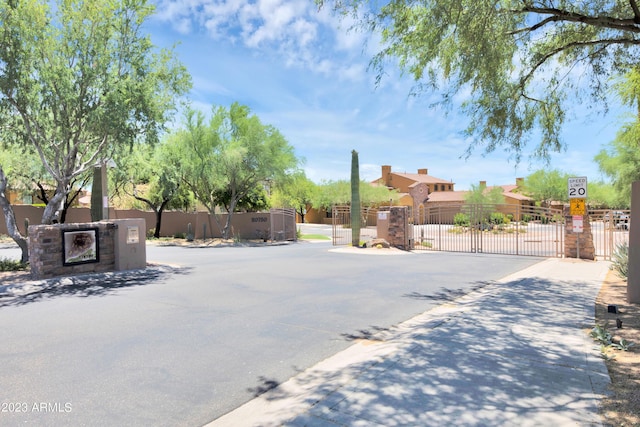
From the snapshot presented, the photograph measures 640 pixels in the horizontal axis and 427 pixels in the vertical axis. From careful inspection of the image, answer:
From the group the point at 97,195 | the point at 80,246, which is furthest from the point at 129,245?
the point at 97,195

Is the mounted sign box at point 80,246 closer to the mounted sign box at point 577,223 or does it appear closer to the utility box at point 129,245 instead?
the utility box at point 129,245

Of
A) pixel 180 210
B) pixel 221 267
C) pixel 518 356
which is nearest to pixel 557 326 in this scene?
pixel 518 356

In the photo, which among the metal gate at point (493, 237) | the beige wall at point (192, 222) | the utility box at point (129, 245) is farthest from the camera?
the beige wall at point (192, 222)

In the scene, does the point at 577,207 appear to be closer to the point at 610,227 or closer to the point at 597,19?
the point at 610,227

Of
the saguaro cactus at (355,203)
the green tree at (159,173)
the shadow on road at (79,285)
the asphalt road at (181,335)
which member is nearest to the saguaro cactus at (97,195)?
the green tree at (159,173)

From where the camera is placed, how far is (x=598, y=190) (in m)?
70.6

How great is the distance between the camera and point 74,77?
42.5ft

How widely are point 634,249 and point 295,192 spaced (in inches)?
980

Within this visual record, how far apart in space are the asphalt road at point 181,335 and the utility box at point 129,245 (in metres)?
1.02

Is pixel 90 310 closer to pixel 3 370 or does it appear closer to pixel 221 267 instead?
pixel 3 370

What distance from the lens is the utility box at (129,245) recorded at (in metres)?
13.1

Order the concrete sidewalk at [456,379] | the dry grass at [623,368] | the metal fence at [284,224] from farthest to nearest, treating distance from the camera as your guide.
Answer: the metal fence at [284,224] → the concrete sidewalk at [456,379] → the dry grass at [623,368]

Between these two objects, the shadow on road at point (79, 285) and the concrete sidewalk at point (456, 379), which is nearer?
the concrete sidewalk at point (456, 379)

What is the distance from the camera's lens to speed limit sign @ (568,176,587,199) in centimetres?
1404
